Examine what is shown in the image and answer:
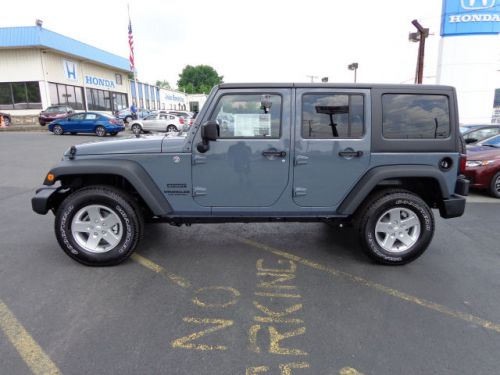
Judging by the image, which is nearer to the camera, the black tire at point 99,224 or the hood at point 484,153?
the black tire at point 99,224

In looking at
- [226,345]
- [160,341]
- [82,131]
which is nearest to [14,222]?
[160,341]

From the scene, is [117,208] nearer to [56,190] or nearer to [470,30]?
[56,190]

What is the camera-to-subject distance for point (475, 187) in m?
7.17

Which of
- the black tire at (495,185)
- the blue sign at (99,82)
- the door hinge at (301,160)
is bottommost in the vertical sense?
the black tire at (495,185)

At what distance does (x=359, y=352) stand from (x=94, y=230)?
294 cm

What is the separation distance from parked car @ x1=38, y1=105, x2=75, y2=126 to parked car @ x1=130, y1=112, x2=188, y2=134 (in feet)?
18.1

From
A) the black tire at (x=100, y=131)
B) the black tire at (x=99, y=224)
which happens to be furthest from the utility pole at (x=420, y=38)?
the black tire at (x=100, y=131)

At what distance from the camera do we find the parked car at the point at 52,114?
2417 cm

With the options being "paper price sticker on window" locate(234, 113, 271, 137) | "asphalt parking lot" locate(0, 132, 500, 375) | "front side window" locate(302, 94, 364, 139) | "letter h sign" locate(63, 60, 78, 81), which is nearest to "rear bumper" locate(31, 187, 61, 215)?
"asphalt parking lot" locate(0, 132, 500, 375)

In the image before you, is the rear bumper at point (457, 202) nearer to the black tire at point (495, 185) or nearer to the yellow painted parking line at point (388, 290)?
the yellow painted parking line at point (388, 290)

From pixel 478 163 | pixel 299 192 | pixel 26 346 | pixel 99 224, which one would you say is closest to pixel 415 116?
pixel 299 192

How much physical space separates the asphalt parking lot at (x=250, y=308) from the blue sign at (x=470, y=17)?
14.4 meters

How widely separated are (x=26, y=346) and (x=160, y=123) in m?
21.5

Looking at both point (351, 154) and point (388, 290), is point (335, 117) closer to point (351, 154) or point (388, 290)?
point (351, 154)
